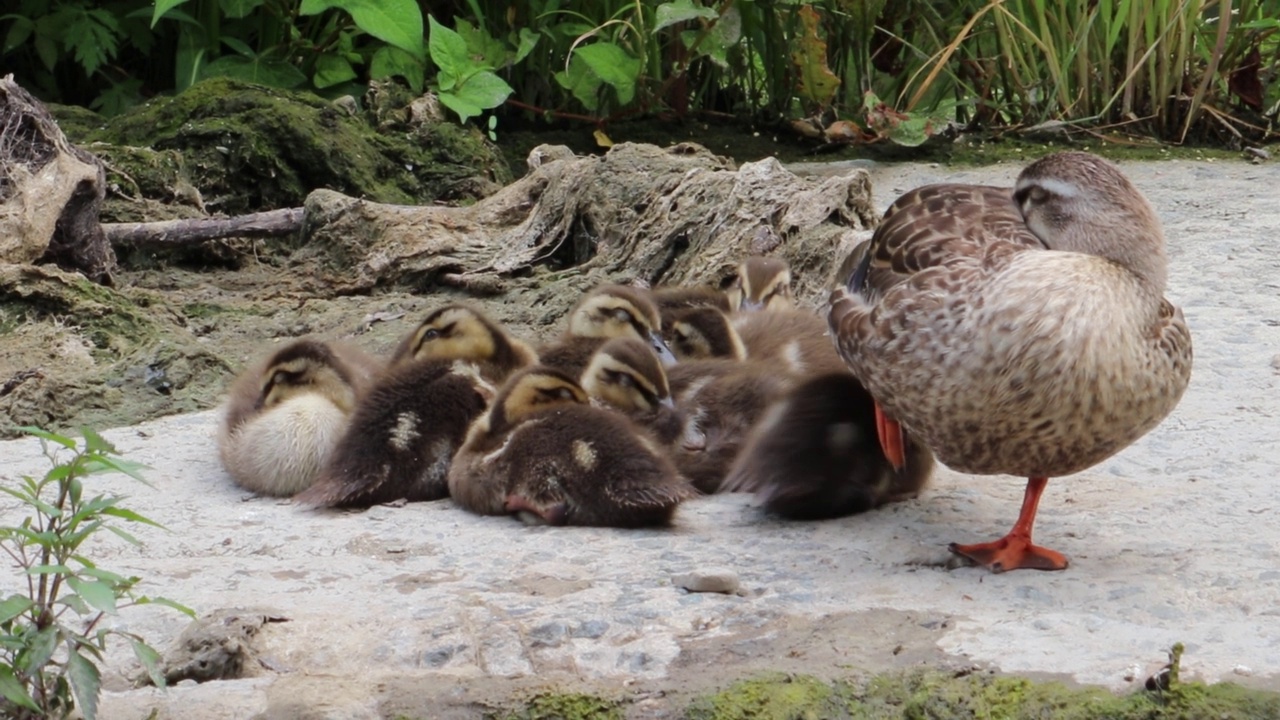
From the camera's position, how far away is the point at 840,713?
10.0 ft

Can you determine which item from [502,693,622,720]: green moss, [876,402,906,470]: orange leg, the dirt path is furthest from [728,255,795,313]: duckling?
[502,693,622,720]: green moss

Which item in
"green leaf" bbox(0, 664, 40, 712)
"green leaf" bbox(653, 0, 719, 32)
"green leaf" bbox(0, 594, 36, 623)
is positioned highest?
"green leaf" bbox(653, 0, 719, 32)

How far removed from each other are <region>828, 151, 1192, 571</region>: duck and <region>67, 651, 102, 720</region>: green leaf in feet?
6.37

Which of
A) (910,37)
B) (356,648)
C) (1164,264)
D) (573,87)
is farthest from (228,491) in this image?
(910,37)

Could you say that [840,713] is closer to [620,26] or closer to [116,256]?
[116,256]

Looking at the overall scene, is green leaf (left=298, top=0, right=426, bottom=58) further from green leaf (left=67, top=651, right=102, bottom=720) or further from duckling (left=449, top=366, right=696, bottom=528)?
green leaf (left=67, top=651, right=102, bottom=720)

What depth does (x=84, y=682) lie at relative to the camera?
9.00 ft

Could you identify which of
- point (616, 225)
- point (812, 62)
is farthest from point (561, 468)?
point (812, 62)

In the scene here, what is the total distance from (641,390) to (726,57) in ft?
15.7

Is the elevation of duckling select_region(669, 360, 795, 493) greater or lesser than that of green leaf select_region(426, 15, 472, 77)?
lesser

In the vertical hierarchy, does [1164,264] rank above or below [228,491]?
above

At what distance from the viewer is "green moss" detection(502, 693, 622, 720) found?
3031 millimetres

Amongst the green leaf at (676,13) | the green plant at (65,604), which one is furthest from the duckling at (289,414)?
the green leaf at (676,13)

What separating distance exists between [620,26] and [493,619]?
5851 millimetres
